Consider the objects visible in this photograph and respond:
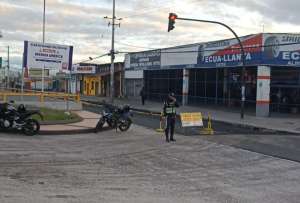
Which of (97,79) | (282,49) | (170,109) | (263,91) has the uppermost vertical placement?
(282,49)

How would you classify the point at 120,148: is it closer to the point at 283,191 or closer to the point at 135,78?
the point at 283,191

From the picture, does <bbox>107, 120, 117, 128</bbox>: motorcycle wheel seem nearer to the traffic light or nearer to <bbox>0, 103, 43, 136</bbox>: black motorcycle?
<bbox>0, 103, 43, 136</bbox>: black motorcycle

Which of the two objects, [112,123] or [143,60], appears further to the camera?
[143,60]

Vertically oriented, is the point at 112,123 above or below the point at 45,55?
below

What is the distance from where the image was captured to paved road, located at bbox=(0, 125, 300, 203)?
984 cm

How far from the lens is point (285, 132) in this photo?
2770cm

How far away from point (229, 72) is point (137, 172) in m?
35.5

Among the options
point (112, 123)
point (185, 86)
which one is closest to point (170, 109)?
point (112, 123)

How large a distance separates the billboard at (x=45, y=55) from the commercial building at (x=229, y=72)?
1390cm

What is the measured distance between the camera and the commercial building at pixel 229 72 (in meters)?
38.8

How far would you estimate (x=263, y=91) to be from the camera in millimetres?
38781

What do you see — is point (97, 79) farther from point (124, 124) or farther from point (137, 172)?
point (137, 172)

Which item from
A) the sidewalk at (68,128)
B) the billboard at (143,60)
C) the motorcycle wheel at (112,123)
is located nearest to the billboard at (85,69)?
the billboard at (143,60)

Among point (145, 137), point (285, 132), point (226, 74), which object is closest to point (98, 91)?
point (226, 74)
